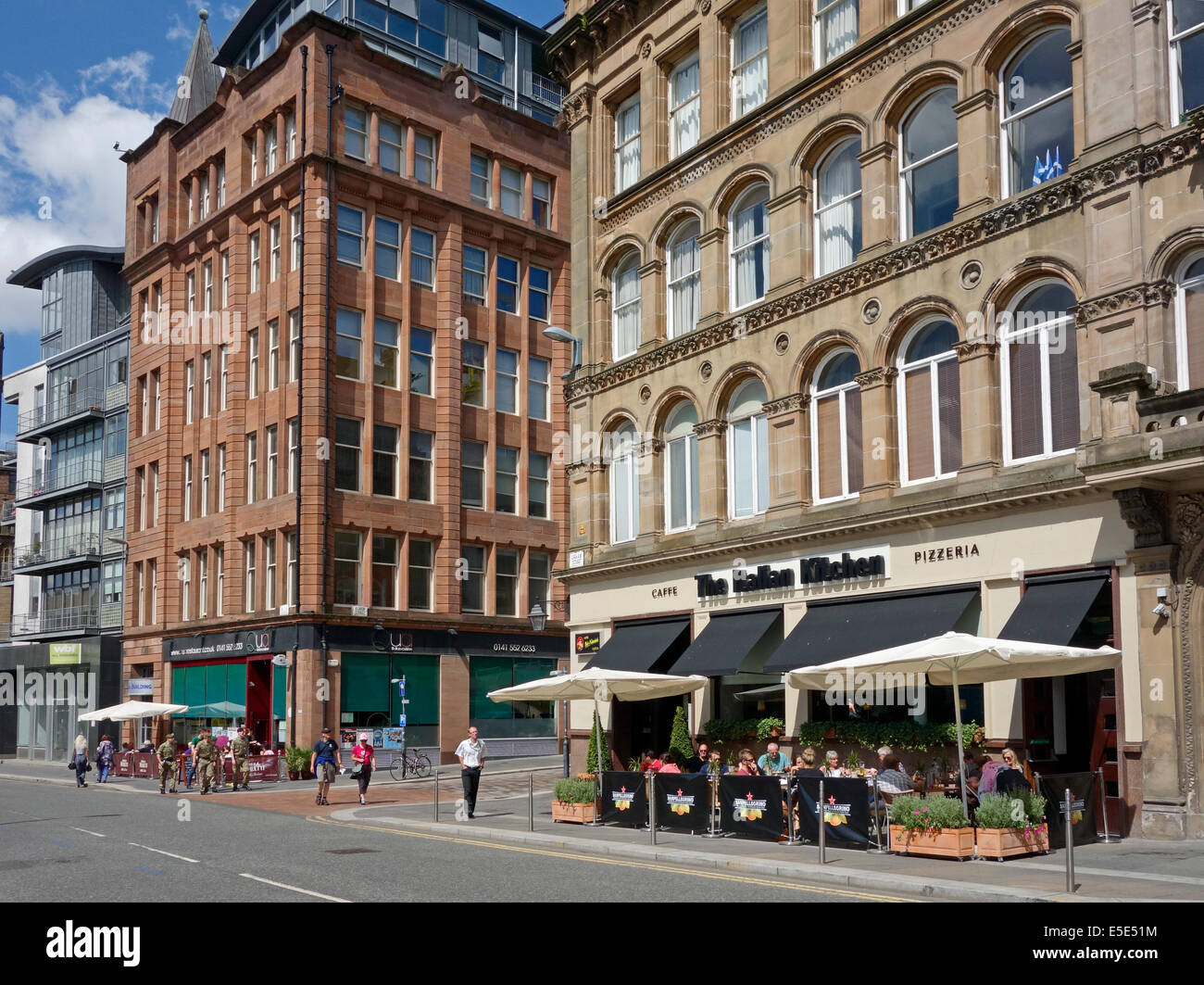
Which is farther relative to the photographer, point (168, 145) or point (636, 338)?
point (168, 145)

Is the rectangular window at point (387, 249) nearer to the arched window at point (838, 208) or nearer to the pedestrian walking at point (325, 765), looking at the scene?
the pedestrian walking at point (325, 765)

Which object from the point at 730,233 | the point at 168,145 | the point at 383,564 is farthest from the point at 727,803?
the point at 168,145

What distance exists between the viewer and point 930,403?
2367 centimetres

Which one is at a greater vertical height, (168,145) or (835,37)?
(168,145)

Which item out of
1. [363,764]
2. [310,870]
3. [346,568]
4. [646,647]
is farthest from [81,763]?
[310,870]

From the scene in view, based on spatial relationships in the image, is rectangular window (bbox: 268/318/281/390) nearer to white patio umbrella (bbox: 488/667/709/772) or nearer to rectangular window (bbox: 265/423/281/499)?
rectangular window (bbox: 265/423/281/499)

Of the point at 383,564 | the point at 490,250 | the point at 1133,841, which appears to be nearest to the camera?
the point at 1133,841

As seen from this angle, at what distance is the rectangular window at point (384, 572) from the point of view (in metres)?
47.8

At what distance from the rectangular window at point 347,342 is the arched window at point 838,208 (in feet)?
83.2

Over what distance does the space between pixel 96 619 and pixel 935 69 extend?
48.9 m

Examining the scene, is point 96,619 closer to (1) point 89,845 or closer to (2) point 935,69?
(1) point 89,845

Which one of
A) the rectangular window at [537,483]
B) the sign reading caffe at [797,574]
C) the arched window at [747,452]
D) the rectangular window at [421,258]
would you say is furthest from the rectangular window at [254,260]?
the sign reading caffe at [797,574]

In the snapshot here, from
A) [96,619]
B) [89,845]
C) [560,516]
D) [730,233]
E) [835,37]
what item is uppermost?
[835,37]

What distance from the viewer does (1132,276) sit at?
64.6 ft
